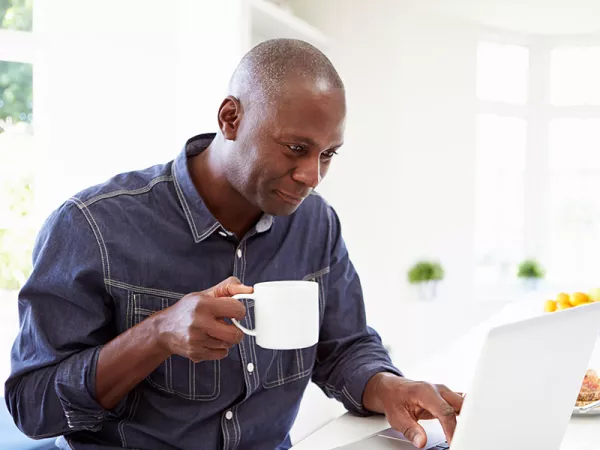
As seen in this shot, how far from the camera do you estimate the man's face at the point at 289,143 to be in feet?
3.77

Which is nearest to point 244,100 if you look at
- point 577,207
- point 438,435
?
Result: point 438,435

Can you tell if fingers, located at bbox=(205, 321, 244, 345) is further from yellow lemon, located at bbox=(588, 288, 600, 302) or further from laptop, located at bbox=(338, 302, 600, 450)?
yellow lemon, located at bbox=(588, 288, 600, 302)

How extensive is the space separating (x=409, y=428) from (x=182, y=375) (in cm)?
42

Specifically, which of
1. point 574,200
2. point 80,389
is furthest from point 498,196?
point 80,389

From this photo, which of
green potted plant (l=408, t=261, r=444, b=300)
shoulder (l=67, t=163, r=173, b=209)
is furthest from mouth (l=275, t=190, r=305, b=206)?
green potted plant (l=408, t=261, r=444, b=300)

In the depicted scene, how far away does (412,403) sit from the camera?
1145mm

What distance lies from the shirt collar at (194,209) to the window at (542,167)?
14.0 feet

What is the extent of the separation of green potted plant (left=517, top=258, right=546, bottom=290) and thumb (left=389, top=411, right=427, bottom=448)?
4212 mm

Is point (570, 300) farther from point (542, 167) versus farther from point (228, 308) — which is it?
point (542, 167)

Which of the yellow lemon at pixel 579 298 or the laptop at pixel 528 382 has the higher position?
the laptop at pixel 528 382

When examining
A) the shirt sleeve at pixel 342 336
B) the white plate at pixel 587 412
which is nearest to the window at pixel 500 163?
the shirt sleeve at pixel 342 336

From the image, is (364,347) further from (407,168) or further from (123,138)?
(407,168)

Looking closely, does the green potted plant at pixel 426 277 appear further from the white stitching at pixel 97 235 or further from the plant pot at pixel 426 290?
the white stitching at pixel 97 235

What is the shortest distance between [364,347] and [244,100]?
0.56 metres
